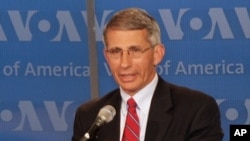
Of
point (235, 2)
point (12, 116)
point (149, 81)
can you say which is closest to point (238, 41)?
point (235, 2)

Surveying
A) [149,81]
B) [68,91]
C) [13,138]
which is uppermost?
[149,81]

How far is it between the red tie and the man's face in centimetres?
5

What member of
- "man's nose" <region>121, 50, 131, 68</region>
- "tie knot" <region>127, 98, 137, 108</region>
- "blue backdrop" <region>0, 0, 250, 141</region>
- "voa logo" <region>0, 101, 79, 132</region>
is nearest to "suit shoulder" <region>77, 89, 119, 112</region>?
"tie knot" <region>127, 98, 137, 108</region>

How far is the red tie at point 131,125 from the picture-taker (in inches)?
101

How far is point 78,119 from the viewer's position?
275 cm

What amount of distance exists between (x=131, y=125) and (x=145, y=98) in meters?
0.14

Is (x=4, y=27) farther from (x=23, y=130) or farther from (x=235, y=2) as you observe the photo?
(x=235, y=2)

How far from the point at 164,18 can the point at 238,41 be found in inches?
21.3

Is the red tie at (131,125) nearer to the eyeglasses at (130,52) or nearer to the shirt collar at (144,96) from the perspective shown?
the shirt collar at (144,96)

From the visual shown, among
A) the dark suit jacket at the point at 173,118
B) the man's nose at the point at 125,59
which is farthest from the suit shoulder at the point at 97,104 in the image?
the man's nose at the point at 125,59

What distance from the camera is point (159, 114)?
2639 millimetres

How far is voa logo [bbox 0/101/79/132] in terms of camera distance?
197 inches

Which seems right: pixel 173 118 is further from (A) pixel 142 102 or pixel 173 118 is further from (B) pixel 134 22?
(B) pixel 134 22

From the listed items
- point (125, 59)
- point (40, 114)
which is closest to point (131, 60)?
point (125, 59)
